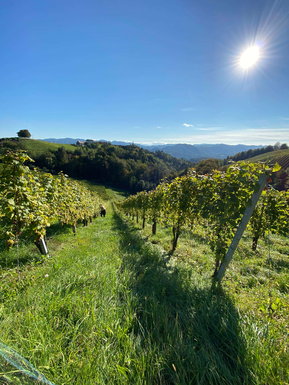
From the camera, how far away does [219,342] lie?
2.16 m

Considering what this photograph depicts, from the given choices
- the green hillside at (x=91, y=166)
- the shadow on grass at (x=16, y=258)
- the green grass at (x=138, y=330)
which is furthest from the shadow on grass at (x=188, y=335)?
the green hillside at (x=91, y=166)

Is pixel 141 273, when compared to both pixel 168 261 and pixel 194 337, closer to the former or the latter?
pixel 168 261

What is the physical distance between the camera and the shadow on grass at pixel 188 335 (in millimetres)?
1717

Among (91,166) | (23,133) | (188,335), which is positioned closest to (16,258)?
(188,335)

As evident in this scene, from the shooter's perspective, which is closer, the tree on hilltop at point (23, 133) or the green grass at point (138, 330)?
the green grass at point (138, 330)

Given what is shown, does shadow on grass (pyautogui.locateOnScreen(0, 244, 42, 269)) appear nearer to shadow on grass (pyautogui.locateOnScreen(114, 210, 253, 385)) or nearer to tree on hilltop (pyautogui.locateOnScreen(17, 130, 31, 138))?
shadow on grass (pyautogui.locateOnScreen(114, 210, 253, 385))

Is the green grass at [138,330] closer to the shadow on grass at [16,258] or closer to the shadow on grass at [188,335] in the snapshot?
the shadow on grass at [188,335]

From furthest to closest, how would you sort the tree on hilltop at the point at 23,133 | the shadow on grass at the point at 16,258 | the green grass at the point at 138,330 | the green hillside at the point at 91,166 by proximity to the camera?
the tree on hilltop at the point at 23,133 < the green hillside at the point at 91,166 < the shadow on grass at the point at 16,258 < the green grass at the point at 138,330

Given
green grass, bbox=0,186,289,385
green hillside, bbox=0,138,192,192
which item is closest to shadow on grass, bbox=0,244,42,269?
green grass, bbox=0,186,289,385

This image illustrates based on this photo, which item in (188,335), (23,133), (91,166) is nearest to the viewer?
(188,335)

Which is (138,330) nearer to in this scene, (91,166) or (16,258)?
(16,258)

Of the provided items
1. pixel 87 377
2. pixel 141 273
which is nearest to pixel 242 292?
pixel 141 273

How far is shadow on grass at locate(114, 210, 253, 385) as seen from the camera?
1717 mm

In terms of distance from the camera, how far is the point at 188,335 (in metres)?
2.21
